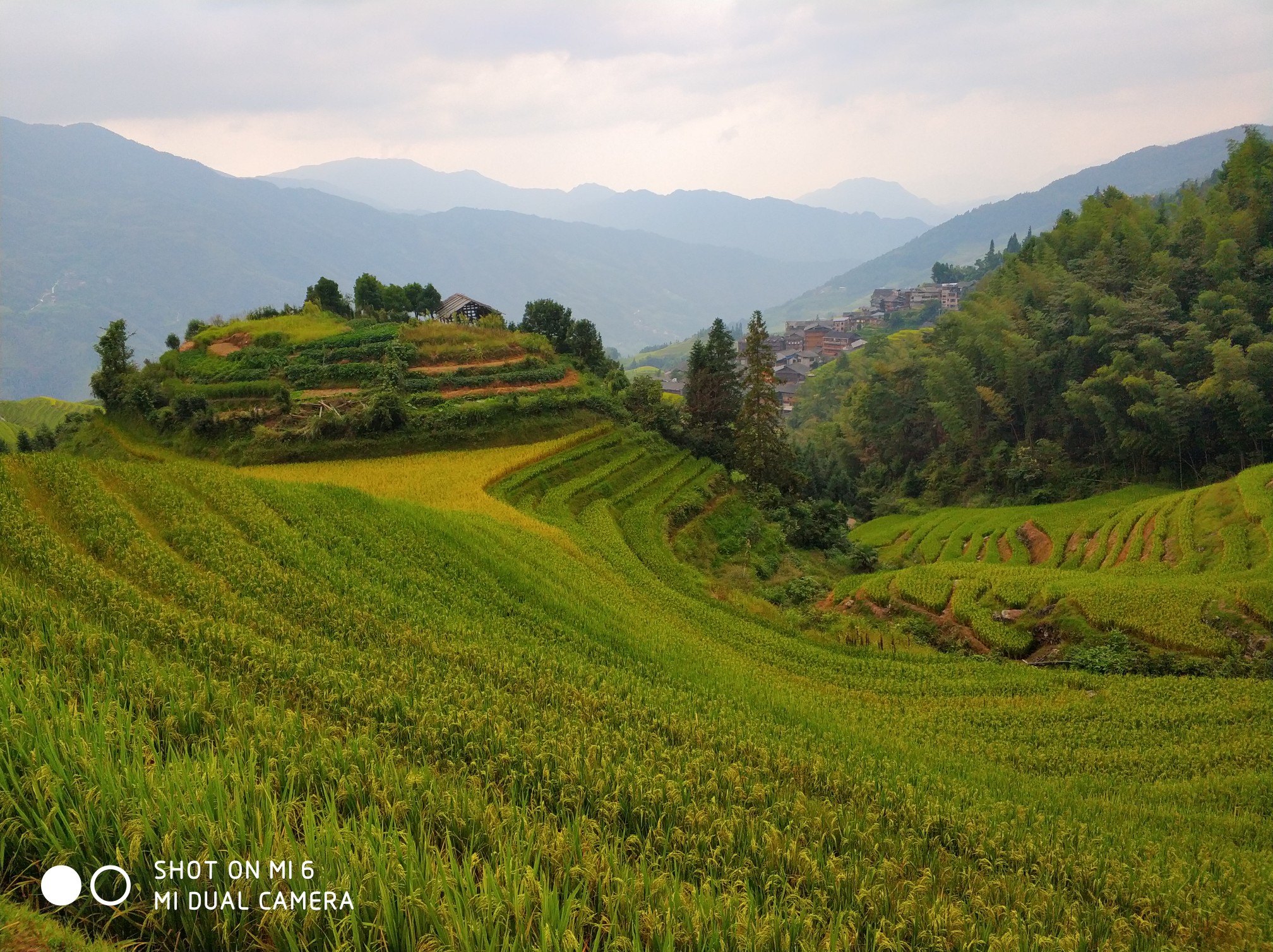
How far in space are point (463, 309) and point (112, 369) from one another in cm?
2442

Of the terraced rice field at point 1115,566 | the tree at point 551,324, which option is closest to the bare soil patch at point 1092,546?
the terraced rice field at point 1115,566

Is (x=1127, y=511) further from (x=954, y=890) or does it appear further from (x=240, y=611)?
(x=240, y=611)

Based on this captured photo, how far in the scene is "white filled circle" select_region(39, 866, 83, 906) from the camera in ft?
12.9

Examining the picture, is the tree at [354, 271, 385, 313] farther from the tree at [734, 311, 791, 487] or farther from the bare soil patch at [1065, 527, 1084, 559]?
the bare soil patch at [1065, 527, 1084, 559]


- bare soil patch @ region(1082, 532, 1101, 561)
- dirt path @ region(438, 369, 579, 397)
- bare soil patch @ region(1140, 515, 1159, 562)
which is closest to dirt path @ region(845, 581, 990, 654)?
bare soil patch @ region(1140, 515, 1159, 562)

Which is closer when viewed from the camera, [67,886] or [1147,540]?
[67,886]

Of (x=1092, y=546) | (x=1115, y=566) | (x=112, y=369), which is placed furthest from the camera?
(x=112, y=369)

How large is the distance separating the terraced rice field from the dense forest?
17.2 ft

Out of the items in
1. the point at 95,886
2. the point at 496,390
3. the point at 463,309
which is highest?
the point at 463,309

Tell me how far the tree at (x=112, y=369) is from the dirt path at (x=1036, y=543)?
4199 cm

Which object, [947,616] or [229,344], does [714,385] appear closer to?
[947,616]

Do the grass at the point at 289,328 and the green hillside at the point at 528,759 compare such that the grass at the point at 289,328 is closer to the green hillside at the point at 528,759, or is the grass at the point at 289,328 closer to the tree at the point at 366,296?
the tree at the point at 366,296

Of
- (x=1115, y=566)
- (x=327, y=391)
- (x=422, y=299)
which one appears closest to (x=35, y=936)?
(x=1115, y=566)

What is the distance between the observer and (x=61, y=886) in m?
3.98
